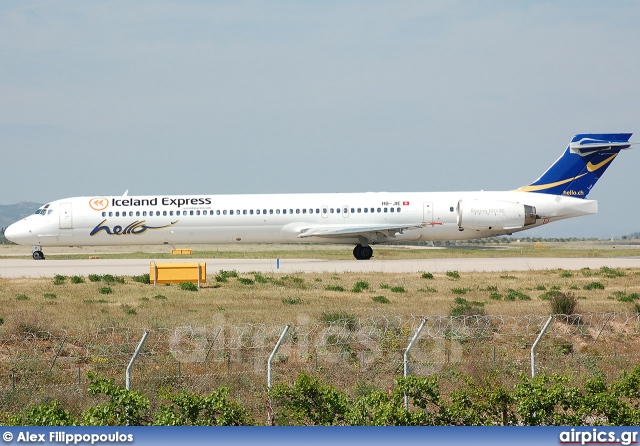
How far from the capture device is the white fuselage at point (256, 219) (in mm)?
43969

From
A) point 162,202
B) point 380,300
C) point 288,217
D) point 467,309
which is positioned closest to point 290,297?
point 380,300

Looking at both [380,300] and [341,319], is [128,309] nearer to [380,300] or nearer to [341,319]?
[341,319]

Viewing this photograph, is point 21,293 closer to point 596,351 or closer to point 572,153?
point 596,351

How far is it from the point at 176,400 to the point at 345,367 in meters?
5.14

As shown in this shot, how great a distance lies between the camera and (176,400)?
12711mm

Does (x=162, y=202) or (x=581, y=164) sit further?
(x=581, y=164)

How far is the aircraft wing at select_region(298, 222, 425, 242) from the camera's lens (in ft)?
142

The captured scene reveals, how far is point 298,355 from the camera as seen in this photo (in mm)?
17906

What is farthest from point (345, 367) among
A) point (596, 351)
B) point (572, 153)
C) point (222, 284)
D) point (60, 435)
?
point (572, 153)

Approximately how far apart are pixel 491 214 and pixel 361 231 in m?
7.17

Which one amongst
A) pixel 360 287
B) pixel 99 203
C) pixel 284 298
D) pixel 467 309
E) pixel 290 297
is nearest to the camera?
pixel 467 309

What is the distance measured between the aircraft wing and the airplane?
0.18 feet

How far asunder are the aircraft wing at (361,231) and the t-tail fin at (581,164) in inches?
317

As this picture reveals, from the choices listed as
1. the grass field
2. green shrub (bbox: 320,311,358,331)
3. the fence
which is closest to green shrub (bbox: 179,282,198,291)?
the grass field
